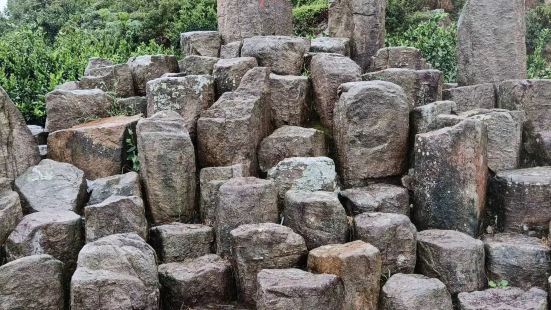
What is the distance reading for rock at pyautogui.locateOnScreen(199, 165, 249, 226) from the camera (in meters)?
5.94

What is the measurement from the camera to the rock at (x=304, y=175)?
5.97 meters

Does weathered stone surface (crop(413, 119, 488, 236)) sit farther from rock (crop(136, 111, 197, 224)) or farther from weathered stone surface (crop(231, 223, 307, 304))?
rock (crop(136, 111, 197, 224))

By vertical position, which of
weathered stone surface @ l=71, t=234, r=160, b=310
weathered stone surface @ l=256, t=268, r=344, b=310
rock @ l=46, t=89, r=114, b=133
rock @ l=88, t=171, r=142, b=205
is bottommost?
weathered stone surface @ l=256, t=268, r=344, b=310

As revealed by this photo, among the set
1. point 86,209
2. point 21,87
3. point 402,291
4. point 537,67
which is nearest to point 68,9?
point 21,87

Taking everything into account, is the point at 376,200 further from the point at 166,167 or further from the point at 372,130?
the point at 166,167

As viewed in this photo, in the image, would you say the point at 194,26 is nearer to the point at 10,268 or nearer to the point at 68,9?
the point at 68,9

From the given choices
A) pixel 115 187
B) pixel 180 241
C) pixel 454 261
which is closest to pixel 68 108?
pixel 115 187

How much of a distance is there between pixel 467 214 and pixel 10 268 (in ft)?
13.2

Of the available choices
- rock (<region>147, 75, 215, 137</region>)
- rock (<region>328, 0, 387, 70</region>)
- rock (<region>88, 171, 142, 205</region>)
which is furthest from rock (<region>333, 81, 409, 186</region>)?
rock (<region>88, 171, 142, 205</region>)

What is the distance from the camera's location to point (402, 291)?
5.00 meters

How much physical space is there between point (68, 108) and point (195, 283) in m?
2.74

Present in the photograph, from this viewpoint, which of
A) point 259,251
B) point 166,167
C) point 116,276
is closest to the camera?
point 116,276

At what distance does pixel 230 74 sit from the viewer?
6.90 metres

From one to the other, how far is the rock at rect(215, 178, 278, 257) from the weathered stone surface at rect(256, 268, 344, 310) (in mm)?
715
